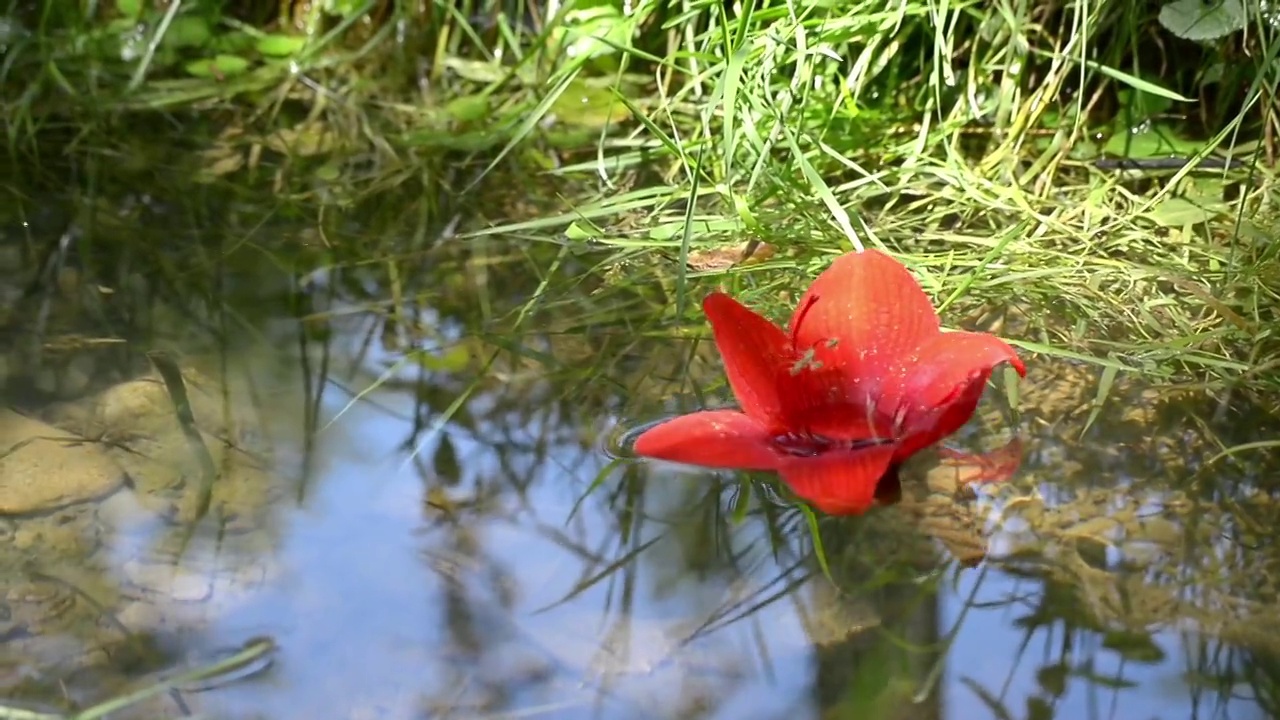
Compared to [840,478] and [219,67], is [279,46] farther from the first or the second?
[840,478]

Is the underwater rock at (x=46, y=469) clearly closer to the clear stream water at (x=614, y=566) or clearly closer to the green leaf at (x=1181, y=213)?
the clear stream water at (x=614, y=566)

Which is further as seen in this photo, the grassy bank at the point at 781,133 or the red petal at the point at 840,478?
the grassy bank at the point at 781,133

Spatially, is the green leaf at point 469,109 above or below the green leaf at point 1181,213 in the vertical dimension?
above

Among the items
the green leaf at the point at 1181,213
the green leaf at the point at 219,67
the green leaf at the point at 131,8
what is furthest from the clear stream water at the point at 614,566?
the green leaf at the point at 131,8

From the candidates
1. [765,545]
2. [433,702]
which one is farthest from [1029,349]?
[433,702]

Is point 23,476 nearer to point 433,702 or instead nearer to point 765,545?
point 433,702

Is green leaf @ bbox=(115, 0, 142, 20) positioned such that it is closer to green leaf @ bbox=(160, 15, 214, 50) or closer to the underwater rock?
green leaf @ bbox=(160, 15, 214, 50)

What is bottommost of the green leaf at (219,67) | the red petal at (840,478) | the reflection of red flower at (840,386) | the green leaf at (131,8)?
the red petal at (840,478)

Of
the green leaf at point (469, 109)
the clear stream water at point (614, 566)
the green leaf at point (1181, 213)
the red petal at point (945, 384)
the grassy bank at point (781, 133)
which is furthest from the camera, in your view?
the green leaf at point (469, 109)
